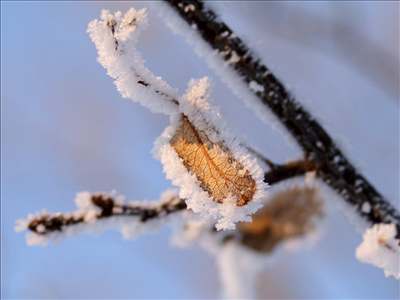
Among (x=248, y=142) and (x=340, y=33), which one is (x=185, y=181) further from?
(x=340, y=33)

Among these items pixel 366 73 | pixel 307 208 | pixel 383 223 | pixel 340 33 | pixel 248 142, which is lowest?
pixel 383 223

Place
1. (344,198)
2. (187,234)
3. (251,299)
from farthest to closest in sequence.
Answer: (251,299) < (187,234) < (344,198)

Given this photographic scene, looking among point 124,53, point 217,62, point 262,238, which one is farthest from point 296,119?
point 262,238

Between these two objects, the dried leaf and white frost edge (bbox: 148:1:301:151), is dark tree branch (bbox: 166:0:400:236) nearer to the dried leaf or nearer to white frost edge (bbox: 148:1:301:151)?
white frost edge (bbox: 148:1:301:151)

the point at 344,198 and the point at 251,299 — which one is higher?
the point at 251,299

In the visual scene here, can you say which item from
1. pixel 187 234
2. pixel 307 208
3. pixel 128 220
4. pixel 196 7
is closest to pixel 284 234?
A: pixel 307 208

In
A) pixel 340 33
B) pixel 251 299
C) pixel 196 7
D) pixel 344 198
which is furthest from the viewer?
pixel 340 33

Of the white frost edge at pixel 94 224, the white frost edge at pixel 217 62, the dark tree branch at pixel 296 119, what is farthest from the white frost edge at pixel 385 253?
the white frost edge at pixel 94 224

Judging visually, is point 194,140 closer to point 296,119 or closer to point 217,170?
point 217,170
